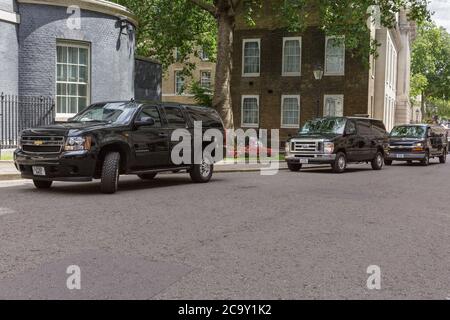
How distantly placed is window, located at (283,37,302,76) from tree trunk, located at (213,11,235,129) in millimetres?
12360

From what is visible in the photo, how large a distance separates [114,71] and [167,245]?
16.3 metres

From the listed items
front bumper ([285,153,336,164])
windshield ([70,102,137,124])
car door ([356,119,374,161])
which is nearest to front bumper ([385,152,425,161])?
car door ([356,119,374,161])

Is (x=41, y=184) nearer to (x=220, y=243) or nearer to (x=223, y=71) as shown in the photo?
(x=220, y=243)

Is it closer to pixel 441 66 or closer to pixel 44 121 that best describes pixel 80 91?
pixel 44 121

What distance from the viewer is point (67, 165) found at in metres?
10.8

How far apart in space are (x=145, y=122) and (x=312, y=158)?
800 centimetres

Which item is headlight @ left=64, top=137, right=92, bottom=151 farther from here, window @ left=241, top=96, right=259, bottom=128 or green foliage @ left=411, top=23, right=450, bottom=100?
green foliage @ left=411, top=23, right=450, bottom=100

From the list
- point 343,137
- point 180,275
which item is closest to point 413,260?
point 180,275

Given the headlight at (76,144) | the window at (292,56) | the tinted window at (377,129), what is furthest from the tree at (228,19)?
the headlight at (76,144)

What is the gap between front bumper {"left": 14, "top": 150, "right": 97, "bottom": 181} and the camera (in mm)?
10758

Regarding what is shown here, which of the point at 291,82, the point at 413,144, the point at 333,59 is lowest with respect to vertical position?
the point at 413,144

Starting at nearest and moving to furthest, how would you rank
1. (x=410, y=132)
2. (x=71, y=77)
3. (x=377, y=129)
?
(x=71, y=77) < (x=377, y=129) < (x=410, y=132)

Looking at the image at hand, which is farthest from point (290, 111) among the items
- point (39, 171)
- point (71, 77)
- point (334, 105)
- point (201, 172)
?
point (39, 171)

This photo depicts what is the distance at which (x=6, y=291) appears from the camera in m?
4.76
